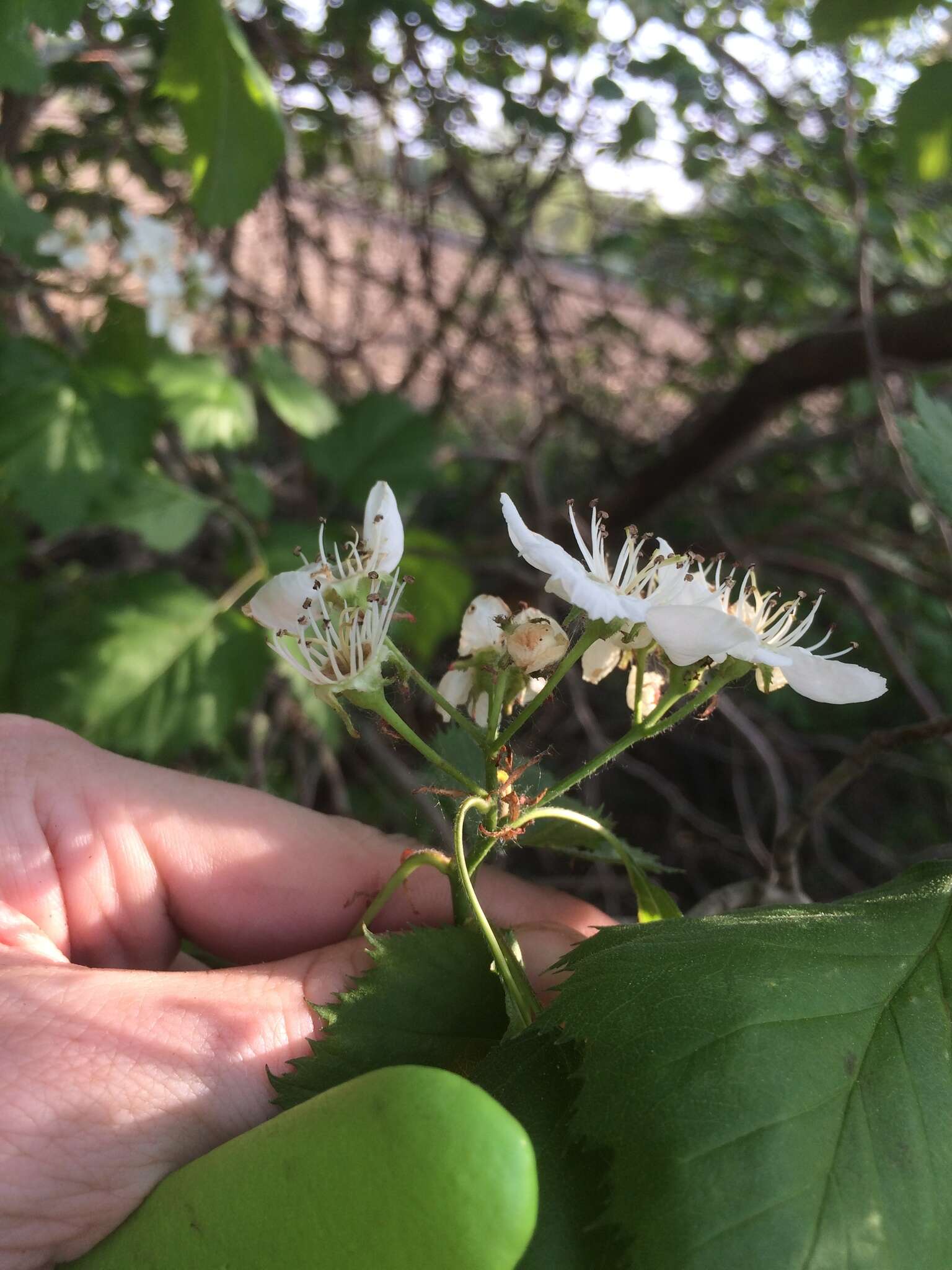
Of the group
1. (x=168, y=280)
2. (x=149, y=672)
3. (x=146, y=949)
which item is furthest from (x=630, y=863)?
(x=168, y=280)

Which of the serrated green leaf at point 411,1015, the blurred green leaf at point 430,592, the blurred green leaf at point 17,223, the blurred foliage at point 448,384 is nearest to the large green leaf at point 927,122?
the blurred foliage at point 448,384

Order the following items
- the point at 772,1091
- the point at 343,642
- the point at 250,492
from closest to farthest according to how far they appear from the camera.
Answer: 1. the point at 772,1091
2. the point at 343,642
3. the point at 250,492

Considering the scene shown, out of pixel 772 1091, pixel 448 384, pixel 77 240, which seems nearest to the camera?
pixel 772 1091

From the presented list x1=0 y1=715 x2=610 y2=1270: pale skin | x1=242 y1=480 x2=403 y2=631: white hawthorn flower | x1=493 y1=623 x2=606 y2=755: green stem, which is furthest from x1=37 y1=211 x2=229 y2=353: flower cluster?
x1=493 y1=623 x2=606 y2=755: green stem

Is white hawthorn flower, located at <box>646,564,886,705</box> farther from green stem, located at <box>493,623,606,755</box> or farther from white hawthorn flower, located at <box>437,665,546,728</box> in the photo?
white hawthorn flower, located at <box>437,665,546,728</box>

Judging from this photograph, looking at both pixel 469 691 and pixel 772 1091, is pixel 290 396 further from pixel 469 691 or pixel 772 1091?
pixel 772 1091

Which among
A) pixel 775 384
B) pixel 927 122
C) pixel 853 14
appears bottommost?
pixel 775 384

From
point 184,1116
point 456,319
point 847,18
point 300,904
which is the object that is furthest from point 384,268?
point 184,1116
